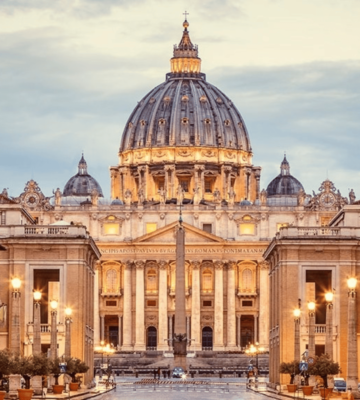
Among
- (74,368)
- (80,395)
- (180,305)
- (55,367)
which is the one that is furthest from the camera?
(180,305)

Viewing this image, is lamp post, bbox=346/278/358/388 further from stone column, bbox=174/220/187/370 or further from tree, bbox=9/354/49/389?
stone column, bbox=174/220/187/370

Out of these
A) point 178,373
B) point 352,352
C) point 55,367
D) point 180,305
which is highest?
point 180,305

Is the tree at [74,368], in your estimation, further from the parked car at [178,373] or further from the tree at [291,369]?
the parked car at [178,373]

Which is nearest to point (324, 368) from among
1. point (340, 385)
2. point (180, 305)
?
point (340, 385)

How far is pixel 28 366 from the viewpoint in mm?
86312

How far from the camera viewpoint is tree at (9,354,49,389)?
3305 inches

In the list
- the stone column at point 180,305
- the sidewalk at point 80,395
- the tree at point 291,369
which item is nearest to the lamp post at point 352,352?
the tree at point 291,369

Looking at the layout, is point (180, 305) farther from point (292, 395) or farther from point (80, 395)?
point (292, 395)

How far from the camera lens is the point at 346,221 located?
126500mm

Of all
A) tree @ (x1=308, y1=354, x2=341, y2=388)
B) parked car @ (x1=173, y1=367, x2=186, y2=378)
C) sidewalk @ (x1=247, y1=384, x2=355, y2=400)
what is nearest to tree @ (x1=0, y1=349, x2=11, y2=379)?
sidewalk @ (x1=247, y1=384, x2=355, y2=400)

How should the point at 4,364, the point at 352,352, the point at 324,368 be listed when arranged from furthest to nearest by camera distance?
the point at 324,368 → the point at 352,352 → the point at 4,364

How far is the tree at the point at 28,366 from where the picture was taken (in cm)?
8394

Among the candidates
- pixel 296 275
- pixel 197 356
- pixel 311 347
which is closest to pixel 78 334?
pixel 296 275

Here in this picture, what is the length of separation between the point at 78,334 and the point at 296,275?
1618 cm
